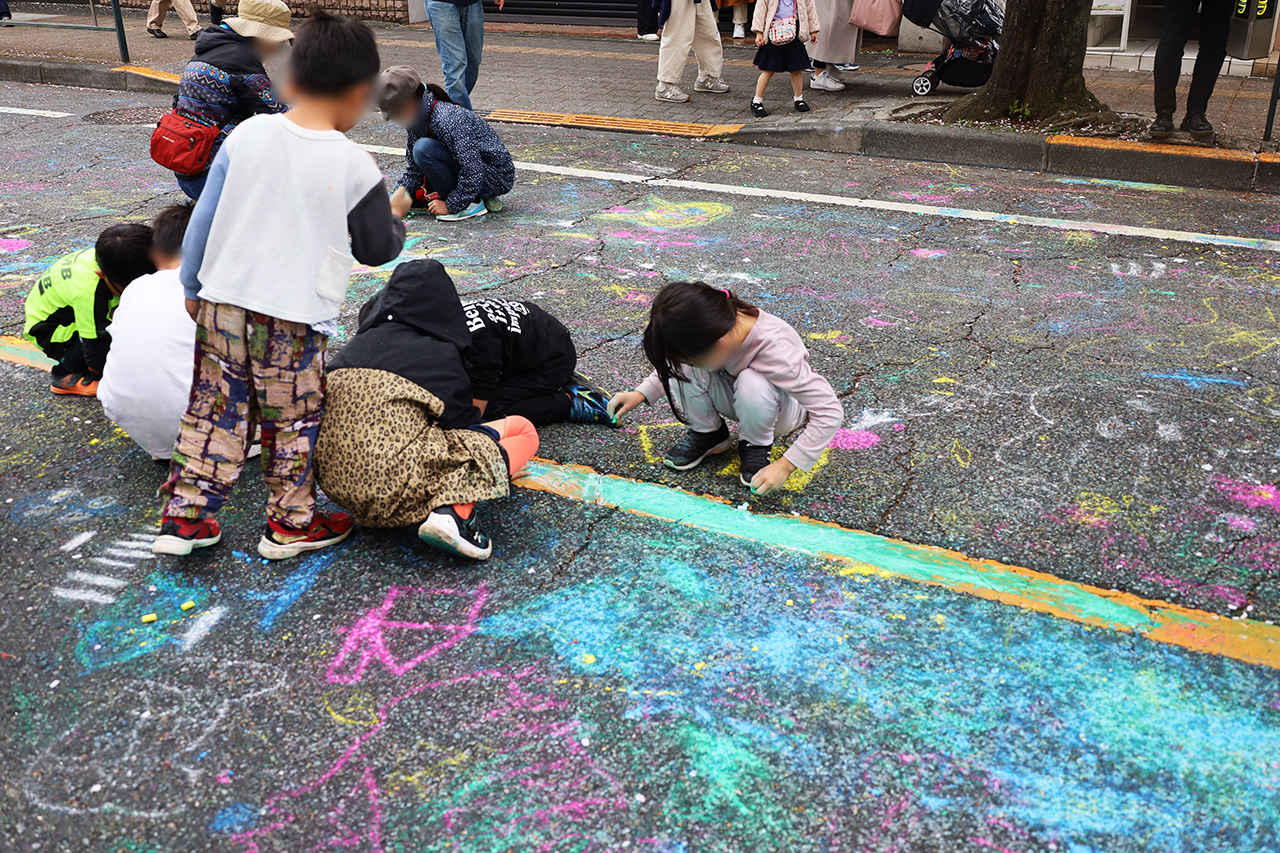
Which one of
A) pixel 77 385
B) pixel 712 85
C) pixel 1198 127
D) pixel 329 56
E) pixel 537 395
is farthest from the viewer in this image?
pixel 712 85

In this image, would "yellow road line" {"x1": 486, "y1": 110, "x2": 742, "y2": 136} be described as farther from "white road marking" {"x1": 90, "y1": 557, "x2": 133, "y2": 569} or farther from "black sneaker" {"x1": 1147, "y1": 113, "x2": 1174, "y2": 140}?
"white road marking" {"x1": 90, "y1": 557, "x2": 133, "y2": 569}

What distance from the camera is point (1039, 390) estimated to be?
3.42 m

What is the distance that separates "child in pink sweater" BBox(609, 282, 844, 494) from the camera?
258 centimetres

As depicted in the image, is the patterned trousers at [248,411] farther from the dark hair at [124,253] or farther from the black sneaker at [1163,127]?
the black sneaker at [1163,127]

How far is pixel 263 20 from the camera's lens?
163 inches

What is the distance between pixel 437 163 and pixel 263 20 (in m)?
1.41

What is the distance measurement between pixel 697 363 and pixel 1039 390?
1.40m

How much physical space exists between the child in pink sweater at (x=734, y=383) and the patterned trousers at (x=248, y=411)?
2.87 feet

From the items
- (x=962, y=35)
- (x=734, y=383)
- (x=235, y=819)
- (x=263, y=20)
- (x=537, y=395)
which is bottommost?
(x=235, y=819)

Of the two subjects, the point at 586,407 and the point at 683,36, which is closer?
the point at 586,407

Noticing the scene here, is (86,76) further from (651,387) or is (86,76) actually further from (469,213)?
(651,387)

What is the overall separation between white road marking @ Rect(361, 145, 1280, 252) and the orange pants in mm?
3382

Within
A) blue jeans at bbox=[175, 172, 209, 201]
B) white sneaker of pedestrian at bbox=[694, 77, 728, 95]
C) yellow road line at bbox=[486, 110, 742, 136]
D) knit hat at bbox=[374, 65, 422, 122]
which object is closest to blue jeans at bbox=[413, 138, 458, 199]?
knit hat at bbox=[374, 65, 422, 122]

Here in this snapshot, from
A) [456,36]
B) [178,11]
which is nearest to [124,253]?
[456,36]
